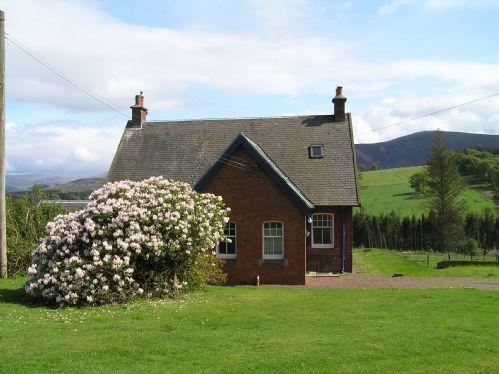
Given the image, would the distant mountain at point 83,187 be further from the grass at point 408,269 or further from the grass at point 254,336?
the grass at point 408,269

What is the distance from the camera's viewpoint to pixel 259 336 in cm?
1113

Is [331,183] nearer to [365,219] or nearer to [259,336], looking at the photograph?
[259,336]

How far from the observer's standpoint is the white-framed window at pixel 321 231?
28.2 meters

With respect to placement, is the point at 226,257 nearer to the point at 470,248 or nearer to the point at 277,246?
the point at 277,246

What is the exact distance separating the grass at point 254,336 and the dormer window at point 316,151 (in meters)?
14.1

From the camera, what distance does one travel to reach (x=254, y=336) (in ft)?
36.5

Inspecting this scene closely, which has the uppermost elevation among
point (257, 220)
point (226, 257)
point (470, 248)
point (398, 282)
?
point (257, 220)

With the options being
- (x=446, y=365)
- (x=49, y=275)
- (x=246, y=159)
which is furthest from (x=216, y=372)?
(x=246, y=159)

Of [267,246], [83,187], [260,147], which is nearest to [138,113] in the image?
[260,147]

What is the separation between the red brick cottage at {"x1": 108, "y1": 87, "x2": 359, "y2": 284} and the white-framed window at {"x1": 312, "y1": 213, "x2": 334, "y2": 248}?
5 cm

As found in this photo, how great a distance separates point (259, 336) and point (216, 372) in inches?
108

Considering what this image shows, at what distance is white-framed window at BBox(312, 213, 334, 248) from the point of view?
28.2m

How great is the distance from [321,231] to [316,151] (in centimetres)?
492

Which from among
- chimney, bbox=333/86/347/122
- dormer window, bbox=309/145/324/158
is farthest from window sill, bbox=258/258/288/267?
chimney, bbox=333/86/347/122
